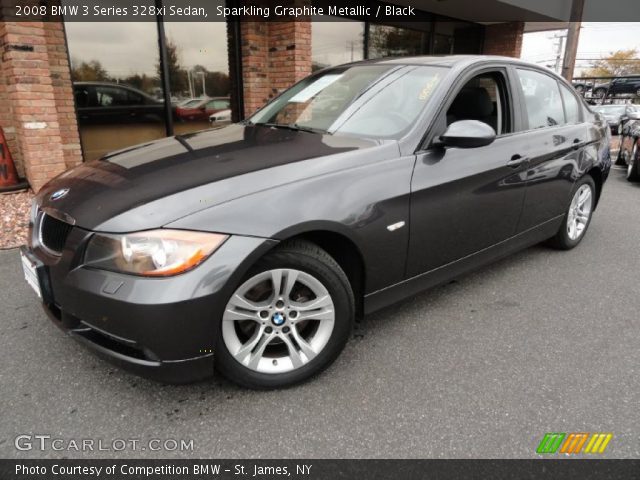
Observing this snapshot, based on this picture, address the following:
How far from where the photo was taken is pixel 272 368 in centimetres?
227

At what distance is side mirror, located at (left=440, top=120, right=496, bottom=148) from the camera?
Answer: 260 cm

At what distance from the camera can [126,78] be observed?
23.4 ft

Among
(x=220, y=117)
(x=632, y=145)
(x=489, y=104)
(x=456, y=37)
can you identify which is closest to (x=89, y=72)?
(x=220, y=117)

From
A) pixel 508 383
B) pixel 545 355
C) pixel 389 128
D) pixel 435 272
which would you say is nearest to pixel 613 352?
pixel 545 355

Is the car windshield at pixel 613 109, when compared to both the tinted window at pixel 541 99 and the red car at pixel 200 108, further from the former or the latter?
the tinted window at pixel 541 99

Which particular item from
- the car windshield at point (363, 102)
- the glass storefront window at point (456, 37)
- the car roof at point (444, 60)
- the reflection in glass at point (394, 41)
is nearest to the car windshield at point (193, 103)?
the reflection in glass at point (394, 41)

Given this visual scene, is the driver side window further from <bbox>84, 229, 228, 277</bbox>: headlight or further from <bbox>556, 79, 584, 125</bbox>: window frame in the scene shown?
<bbox>84, 229, 228, 277</bbox>: headlight

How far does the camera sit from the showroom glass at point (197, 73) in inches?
297

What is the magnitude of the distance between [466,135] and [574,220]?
236 cm

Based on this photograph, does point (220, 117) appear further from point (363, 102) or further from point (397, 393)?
point (397, 393)

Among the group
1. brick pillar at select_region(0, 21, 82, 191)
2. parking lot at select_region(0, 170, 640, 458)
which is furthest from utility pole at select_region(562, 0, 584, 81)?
brick pillar at select_region(0, 21, 82, 191)

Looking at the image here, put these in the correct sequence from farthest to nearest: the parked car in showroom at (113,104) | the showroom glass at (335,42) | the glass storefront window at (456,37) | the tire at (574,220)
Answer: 1. the glass storefront window at (456,37)
2. the showroom glass at (335,42)
3. the parked car in showroom at (113,104)
4. the tire at (574,220)

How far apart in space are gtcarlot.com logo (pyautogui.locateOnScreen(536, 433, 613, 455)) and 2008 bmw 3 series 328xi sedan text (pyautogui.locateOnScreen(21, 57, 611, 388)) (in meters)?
1.01

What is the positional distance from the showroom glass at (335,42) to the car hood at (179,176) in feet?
23.7
